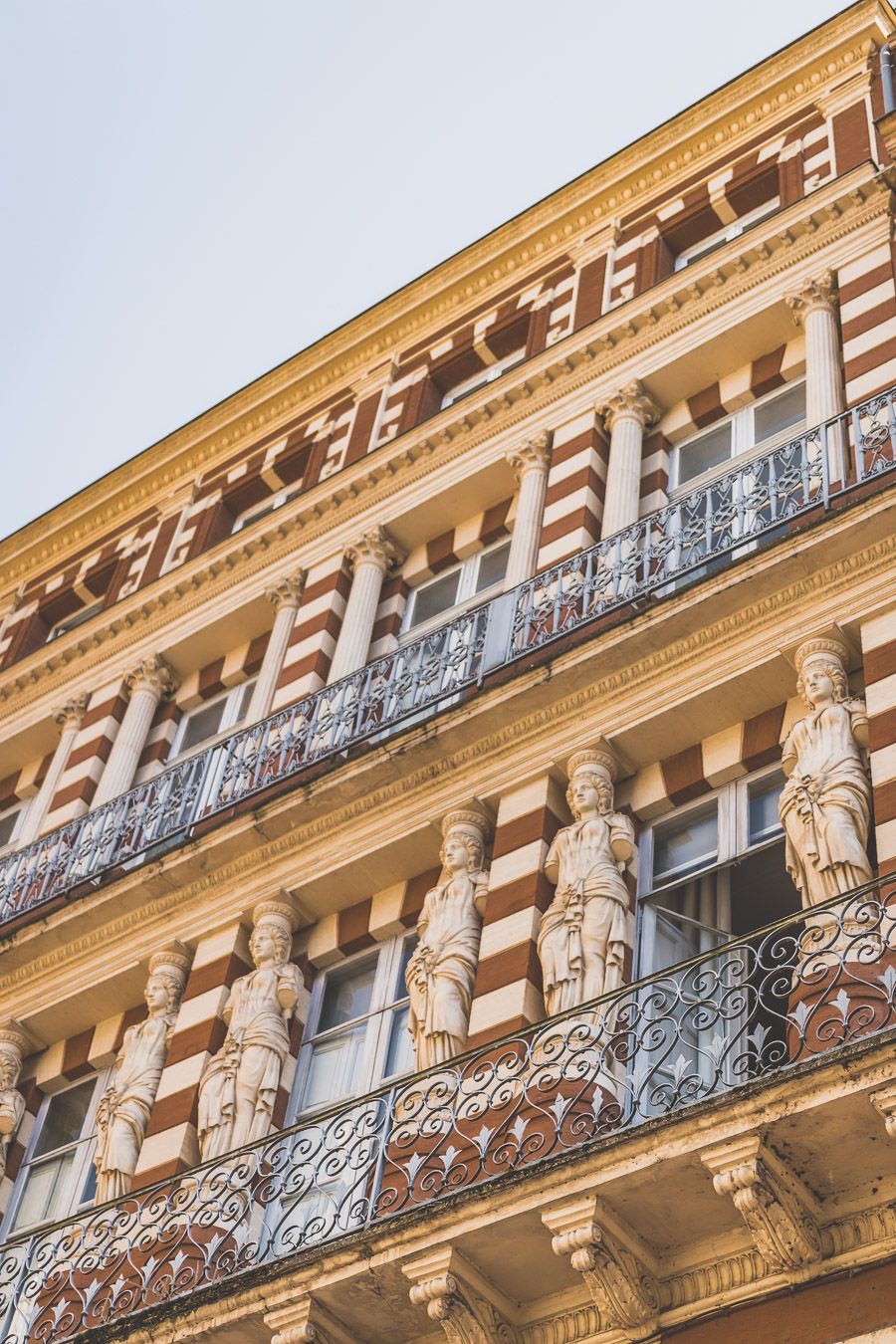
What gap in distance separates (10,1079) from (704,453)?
8402mm

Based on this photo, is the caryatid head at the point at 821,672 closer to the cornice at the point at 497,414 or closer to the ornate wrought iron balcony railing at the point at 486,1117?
the ornate wrought iron balcony railing at the point at 486,1117

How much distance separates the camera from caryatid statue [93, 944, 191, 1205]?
43.0ft

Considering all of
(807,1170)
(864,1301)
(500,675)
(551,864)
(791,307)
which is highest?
(791,307)

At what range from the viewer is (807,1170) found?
9102 millimetres

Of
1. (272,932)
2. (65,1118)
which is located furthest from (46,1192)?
(272,932)

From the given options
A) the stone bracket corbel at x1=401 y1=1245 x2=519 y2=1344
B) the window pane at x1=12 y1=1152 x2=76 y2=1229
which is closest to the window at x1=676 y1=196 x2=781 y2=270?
the window pane at x1=12 y1=1152 x2=76 y2=1229

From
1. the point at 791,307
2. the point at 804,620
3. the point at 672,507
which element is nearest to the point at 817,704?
the point at 804,620

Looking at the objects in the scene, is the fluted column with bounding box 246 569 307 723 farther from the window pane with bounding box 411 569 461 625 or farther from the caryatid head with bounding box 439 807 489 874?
the caryatid head with bounding box 439 807 489 874

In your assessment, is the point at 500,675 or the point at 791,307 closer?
the point at 500,675

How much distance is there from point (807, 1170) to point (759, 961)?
1.32 metres

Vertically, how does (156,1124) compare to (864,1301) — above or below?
above

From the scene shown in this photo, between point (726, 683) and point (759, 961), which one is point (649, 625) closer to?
point (726, 683)

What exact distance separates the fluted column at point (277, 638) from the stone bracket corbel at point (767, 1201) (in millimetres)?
9004

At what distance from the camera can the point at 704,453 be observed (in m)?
17.1
